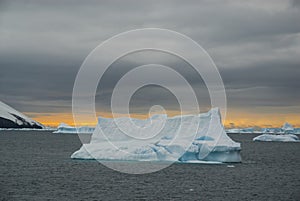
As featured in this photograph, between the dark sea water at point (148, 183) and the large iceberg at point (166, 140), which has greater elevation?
the large iceberg at point (166, 140)

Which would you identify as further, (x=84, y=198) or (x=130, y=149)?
(x=130, y=149)

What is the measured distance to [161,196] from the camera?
27.0m

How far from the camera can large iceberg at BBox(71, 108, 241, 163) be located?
4281 cm

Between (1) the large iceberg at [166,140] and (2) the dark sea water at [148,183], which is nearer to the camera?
(2) the dark sea water at [148,183]

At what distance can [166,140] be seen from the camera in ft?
144

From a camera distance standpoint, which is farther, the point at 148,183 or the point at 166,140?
the point at 166,140

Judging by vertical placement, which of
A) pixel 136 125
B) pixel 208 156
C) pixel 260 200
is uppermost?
pixel 136 125

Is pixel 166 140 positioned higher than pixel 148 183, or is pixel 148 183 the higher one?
pixel 166 140

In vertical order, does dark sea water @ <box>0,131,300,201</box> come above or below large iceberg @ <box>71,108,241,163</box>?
below

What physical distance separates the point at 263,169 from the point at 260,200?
18.3m

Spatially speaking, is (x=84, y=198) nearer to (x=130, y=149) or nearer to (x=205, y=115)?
(x=130, y=149)

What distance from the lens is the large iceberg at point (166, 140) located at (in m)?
42.8

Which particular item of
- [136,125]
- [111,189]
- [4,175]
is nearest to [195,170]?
[136,125]

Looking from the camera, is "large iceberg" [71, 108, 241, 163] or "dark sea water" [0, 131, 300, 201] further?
"large iceberg" [71, 108, 241, 163]
